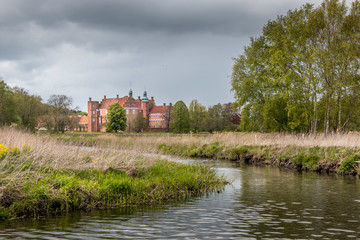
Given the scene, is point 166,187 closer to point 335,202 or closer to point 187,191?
point 187,191

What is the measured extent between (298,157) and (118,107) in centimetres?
7772

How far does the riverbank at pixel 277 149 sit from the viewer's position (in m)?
20.6

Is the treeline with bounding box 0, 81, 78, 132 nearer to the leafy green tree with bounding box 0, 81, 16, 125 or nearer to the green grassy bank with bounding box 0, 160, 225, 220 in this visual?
the leafy green tree with bounding box 0, 81, 16, 125

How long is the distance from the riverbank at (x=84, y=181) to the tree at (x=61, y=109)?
66.9m

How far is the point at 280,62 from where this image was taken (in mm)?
36969

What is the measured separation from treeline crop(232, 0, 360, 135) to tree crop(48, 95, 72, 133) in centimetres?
4886

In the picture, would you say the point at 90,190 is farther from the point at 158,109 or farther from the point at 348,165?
the point at 158,109

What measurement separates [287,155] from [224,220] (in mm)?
15872

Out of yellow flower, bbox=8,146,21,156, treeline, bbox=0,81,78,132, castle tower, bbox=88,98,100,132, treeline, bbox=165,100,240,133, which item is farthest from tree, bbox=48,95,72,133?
yellow flower, bbox=8,146,21,156

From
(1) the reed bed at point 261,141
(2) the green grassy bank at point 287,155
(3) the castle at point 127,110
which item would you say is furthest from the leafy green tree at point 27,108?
(3) the castle at point 127,110

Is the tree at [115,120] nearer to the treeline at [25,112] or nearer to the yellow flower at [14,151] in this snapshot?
the treeline at [25,112]

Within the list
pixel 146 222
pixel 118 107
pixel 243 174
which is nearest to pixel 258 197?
pixel 146 222

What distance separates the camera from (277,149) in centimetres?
2616

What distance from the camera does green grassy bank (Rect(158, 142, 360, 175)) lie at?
67.0ft
